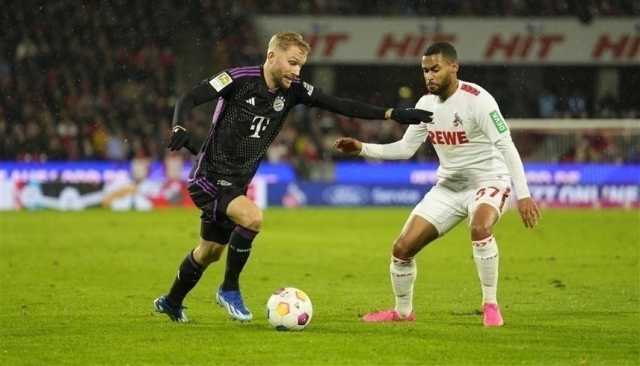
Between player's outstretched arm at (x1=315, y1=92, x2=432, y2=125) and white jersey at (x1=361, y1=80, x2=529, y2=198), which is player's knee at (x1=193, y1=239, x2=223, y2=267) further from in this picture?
white jersey at (x1=361, y1=80, x2=529, y2=198)

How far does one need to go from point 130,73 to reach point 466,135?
22.9 metres

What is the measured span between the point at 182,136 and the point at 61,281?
5.27m

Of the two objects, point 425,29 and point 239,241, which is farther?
point 425,29

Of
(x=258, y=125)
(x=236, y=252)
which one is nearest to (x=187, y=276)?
(x=236, y=252)

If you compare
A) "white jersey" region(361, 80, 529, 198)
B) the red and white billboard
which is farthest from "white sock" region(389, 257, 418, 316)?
the red and white billboard

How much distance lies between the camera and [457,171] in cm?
925

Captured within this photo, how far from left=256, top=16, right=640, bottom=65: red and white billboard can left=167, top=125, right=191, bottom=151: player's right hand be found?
24163 mm

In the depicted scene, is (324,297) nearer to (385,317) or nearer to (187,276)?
(385,317)

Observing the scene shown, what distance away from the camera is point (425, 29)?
3228cm

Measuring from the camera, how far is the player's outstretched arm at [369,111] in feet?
28.7

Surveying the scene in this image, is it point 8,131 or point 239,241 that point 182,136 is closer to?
point 239,241

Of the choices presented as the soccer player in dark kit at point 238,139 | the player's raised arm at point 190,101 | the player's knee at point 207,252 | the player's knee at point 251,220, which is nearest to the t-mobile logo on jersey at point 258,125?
the soccer player in dark kit at point 238,139

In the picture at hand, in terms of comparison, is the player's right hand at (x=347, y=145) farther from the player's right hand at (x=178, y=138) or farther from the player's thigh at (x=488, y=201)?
the player's right hand at (x=178, y=138)

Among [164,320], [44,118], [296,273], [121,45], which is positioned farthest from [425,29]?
[164,320]
